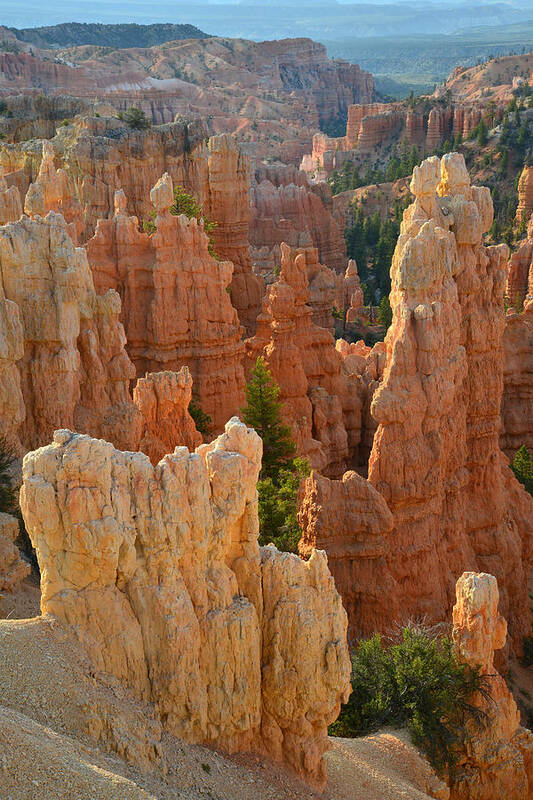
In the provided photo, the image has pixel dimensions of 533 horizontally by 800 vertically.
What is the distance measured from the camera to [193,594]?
11.8 metres

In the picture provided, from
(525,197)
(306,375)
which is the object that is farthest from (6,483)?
(525,197)

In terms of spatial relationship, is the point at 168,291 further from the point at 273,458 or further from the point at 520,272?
the point at 520,272

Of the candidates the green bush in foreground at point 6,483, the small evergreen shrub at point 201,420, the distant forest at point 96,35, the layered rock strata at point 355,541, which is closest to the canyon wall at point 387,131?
the distant forest at point 96,35

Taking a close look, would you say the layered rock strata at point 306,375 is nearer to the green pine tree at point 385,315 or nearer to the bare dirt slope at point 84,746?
the bare dirt slope at point 84,746

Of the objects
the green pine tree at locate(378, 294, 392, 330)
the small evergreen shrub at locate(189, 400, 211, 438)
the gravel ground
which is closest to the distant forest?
the green pine tree at locate(378, 294, 392, 330)

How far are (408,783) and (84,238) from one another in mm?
23031

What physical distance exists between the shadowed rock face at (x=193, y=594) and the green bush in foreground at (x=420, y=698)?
414cm

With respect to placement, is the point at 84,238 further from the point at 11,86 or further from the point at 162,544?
the point at 11,86

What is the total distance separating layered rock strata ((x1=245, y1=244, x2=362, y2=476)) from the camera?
28.0 m

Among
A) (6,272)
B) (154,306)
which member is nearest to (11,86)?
(154,306)

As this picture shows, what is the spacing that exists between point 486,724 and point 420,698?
132 cm

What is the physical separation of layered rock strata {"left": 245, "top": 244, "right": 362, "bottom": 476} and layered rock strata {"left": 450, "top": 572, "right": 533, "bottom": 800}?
10020 mm

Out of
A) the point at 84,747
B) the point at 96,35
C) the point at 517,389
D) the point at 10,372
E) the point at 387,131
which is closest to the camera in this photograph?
the point at 84,747

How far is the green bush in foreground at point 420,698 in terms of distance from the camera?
16.5 metres
